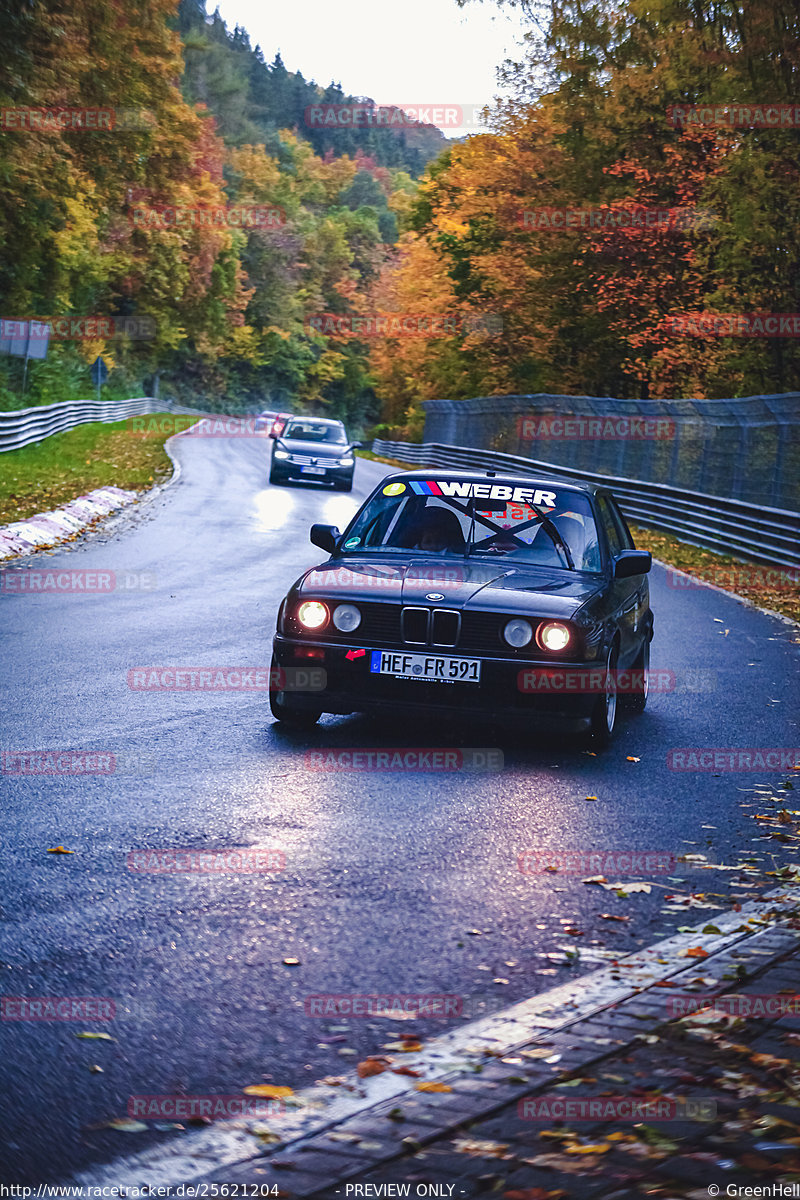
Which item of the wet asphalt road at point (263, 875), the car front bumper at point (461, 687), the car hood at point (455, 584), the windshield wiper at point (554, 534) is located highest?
the windshield wiper at point (554, 534)

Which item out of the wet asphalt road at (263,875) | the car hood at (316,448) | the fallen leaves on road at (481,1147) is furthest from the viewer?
the car hood at (316,448)

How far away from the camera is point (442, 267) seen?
57.8 m

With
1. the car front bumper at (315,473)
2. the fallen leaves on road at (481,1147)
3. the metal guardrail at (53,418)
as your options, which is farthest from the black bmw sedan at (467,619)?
the metal guardrail at (53,418)

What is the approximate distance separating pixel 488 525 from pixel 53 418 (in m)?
36.5

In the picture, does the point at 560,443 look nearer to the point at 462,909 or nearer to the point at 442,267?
the point at 442,267

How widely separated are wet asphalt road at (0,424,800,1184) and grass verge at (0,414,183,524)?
1135 centimetres

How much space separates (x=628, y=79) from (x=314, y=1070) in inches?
1530

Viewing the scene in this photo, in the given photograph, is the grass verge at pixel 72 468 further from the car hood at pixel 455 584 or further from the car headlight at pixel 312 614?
the car headlight at pixel 312 614

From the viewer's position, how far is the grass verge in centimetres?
2277

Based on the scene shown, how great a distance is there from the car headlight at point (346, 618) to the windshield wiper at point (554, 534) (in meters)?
1.60

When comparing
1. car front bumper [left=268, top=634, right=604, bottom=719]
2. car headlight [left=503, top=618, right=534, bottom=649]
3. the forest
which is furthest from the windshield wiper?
the forest

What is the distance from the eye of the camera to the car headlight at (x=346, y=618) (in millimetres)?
7941

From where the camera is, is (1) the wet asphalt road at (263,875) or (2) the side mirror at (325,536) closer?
(1) the wet asphalt road at (263,875)

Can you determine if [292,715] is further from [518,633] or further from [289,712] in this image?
[518,633]
